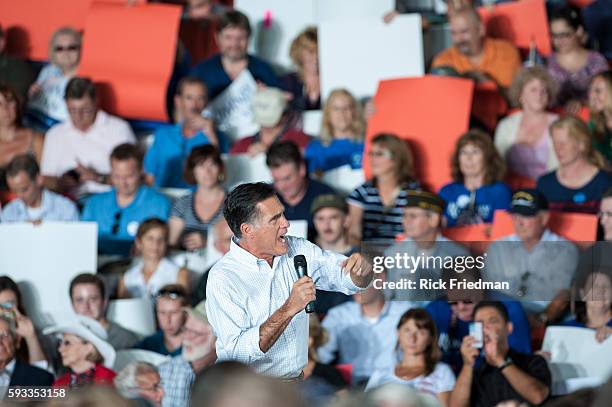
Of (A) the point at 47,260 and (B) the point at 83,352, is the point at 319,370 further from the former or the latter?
(A) the point at 47,260

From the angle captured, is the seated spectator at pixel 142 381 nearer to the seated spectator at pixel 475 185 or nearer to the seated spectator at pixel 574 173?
Result: the seated spectator at pixel 475 185

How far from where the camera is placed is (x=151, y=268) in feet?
25.9

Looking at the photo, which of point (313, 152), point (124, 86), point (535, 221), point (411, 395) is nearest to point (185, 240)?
point (313, 152)

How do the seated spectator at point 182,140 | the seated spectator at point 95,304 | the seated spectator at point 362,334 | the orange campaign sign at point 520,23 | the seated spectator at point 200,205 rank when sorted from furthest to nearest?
1. the orange campaign sign at point 520,23
2. the seated spectator at point 182,140
3. the seated spectator at point 200,205
4. the seated spectator at point 95,304
5. the seated spectator at point 362,334

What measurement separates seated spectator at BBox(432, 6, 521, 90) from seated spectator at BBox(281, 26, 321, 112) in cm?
85

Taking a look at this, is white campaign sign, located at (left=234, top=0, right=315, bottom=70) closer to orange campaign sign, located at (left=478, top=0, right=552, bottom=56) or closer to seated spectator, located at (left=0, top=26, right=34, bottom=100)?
orange campaign sign, located at (left=478, top=0, right=552, bottom=56)

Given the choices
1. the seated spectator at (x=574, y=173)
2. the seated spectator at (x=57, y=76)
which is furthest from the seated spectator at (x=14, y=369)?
the seated spectator at (x=574, y=173)

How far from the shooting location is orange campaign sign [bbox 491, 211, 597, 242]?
284 inches

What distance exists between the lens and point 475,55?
339 inches

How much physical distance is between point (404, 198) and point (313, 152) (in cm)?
102

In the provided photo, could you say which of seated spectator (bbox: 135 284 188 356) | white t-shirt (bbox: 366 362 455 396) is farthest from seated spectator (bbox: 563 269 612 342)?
seated spectator (bbox: 135 284 188 356)

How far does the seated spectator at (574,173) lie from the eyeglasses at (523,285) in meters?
1.77

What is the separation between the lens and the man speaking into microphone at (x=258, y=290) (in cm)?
472

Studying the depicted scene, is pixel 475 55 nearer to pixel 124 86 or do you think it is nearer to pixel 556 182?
pixel 556 182
